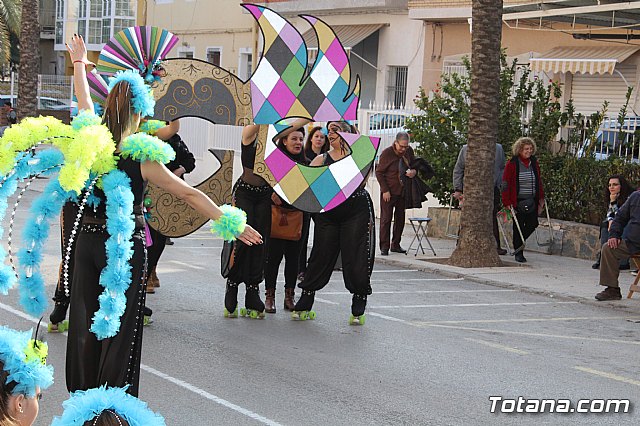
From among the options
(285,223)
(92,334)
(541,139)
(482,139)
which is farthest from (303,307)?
(541,139)

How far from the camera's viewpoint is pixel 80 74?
665 centimetres

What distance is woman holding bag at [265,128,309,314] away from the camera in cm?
980

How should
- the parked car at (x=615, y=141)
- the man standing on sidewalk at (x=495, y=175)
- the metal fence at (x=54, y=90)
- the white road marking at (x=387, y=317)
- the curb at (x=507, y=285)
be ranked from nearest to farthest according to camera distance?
the white road marking at (x=387, y=317), the curb at (x=507, y=285), the man standing on sidewalk at (x=495, y=175), the parked car at (x=615, y=141), the metal fence at (x=54, y=90)

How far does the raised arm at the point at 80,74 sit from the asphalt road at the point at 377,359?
1978 millimetres

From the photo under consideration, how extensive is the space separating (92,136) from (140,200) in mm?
589

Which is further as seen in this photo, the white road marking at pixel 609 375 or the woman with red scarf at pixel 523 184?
the woman with red scarf at pixel 523 184

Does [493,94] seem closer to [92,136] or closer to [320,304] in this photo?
[320,304]

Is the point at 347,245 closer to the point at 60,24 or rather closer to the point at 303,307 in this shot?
the point at 303,307

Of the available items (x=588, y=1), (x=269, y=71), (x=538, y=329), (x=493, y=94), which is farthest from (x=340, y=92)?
(x=588, y=1)

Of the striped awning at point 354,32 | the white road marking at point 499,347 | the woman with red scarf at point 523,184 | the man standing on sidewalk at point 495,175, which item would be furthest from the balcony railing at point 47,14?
the white road marking at point 499,347

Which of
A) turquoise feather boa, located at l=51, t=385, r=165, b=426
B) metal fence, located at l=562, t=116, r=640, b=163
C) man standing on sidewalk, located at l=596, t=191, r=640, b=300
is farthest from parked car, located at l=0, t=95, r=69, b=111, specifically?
turquoise feather boa, located at l=51, t=385, r=165, b=426

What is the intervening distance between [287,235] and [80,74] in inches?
150

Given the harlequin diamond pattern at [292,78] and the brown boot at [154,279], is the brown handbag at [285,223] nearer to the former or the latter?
the harlequin diamond pattern at [292,78]

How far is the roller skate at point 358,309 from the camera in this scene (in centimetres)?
986
